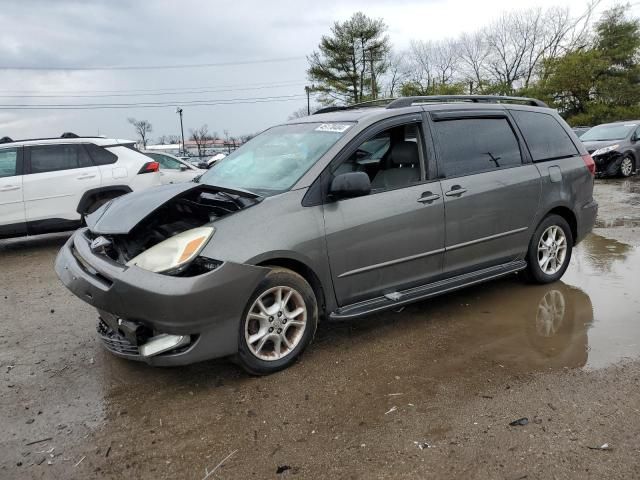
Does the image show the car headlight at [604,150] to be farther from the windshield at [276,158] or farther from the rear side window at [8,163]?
the rear side window at [8,163]

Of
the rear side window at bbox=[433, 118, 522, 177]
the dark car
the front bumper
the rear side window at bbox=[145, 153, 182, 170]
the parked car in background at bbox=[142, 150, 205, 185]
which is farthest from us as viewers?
the dark car

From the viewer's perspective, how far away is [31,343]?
4.13 metres

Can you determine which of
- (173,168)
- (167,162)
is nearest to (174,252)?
(173,168)

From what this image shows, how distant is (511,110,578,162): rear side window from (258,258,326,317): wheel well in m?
2.62

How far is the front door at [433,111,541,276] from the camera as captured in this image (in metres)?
4.19

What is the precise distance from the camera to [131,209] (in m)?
3.45

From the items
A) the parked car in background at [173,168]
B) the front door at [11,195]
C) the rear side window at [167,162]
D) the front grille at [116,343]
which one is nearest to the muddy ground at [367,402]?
the front grille at [116,343]

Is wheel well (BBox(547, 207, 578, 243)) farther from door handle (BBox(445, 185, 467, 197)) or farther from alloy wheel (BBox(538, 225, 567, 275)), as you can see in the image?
door handle (BBox(445, 185, 467, 197))

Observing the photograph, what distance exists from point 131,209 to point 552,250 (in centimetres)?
393

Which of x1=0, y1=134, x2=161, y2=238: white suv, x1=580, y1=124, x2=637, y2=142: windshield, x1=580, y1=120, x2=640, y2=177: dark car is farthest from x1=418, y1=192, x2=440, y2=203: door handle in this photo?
x1=580, y1=124, x2=637, y2=142: windshield

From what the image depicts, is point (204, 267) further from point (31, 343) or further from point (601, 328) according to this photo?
point (601, 328)

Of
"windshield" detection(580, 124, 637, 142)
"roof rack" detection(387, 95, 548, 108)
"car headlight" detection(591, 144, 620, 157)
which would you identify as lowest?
"car headlight" detection(591, 144, 620, 157)

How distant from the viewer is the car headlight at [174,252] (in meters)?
3.01

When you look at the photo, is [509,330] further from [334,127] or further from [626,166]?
[626,166]
